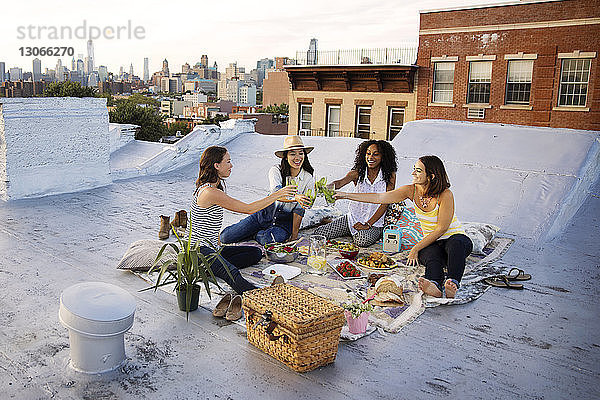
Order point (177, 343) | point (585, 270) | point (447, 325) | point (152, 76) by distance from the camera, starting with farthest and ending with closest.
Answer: point (152, 76) < point (585, 270) < point (447, 325) < point (177, 343)

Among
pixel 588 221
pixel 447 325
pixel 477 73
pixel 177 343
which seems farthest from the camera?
pixel 477 73

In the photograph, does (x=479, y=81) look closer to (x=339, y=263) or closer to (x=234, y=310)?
(x=339, y=263)

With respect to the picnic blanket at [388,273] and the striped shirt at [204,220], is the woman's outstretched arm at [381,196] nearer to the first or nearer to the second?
the picnic blanket at [388,273]

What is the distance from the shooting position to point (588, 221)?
24.3 ft

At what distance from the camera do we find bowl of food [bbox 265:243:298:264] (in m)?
5.46

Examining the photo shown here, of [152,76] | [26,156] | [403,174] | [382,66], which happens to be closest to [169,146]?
[26,156]

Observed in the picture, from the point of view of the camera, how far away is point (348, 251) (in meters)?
5.59

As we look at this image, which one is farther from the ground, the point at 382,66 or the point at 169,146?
the point at 382,66

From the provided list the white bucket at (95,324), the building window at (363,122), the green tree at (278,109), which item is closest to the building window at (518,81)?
the building window at (363,122)

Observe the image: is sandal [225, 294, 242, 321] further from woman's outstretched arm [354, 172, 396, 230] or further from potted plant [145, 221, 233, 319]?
woman's outstretched arm [354, 172, 396, 230]

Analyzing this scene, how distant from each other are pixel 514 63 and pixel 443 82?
110 inches

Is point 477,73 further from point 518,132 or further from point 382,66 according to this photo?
point 518,132

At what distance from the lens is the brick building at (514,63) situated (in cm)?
1714

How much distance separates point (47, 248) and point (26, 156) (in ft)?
11.4
